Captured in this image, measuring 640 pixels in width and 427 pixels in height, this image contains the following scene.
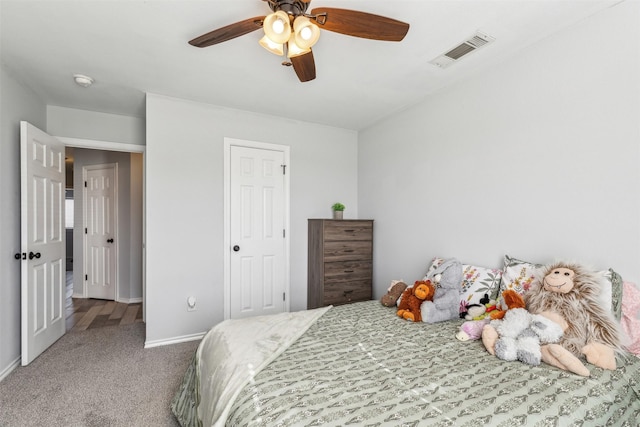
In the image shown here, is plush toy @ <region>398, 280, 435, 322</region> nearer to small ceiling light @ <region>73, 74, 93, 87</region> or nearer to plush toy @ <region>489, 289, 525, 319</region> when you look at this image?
plush toy @ <region>489, 289, 525, 319</region>

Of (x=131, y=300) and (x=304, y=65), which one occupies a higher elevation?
(x=304, y=65)

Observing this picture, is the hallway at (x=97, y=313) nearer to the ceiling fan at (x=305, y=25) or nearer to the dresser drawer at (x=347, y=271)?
the dresser drawer at (x=347, y=271)

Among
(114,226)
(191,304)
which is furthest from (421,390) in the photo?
(114,226)

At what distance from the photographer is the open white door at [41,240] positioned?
2471 millimetres

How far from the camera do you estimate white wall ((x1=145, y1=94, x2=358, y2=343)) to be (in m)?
2.93

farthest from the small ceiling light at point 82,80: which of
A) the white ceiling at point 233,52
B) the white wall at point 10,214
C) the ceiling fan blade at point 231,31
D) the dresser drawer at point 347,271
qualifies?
the dresser drawer at point 347,271

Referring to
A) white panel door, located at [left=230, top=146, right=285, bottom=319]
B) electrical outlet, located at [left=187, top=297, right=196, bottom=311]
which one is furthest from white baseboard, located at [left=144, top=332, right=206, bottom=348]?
white panel door, located at [left=230, top=146, right=285, bottom=319]

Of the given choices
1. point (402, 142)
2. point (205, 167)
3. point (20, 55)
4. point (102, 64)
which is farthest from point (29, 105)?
point (402, 142)

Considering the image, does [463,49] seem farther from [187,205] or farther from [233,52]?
[187,205]

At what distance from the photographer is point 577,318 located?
4.99 ft

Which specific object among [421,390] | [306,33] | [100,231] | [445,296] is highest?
[306,33]

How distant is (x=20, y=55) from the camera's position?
2.22m

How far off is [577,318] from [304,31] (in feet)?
6.46

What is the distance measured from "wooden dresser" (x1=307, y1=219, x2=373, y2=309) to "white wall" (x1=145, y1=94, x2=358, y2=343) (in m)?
0.30
